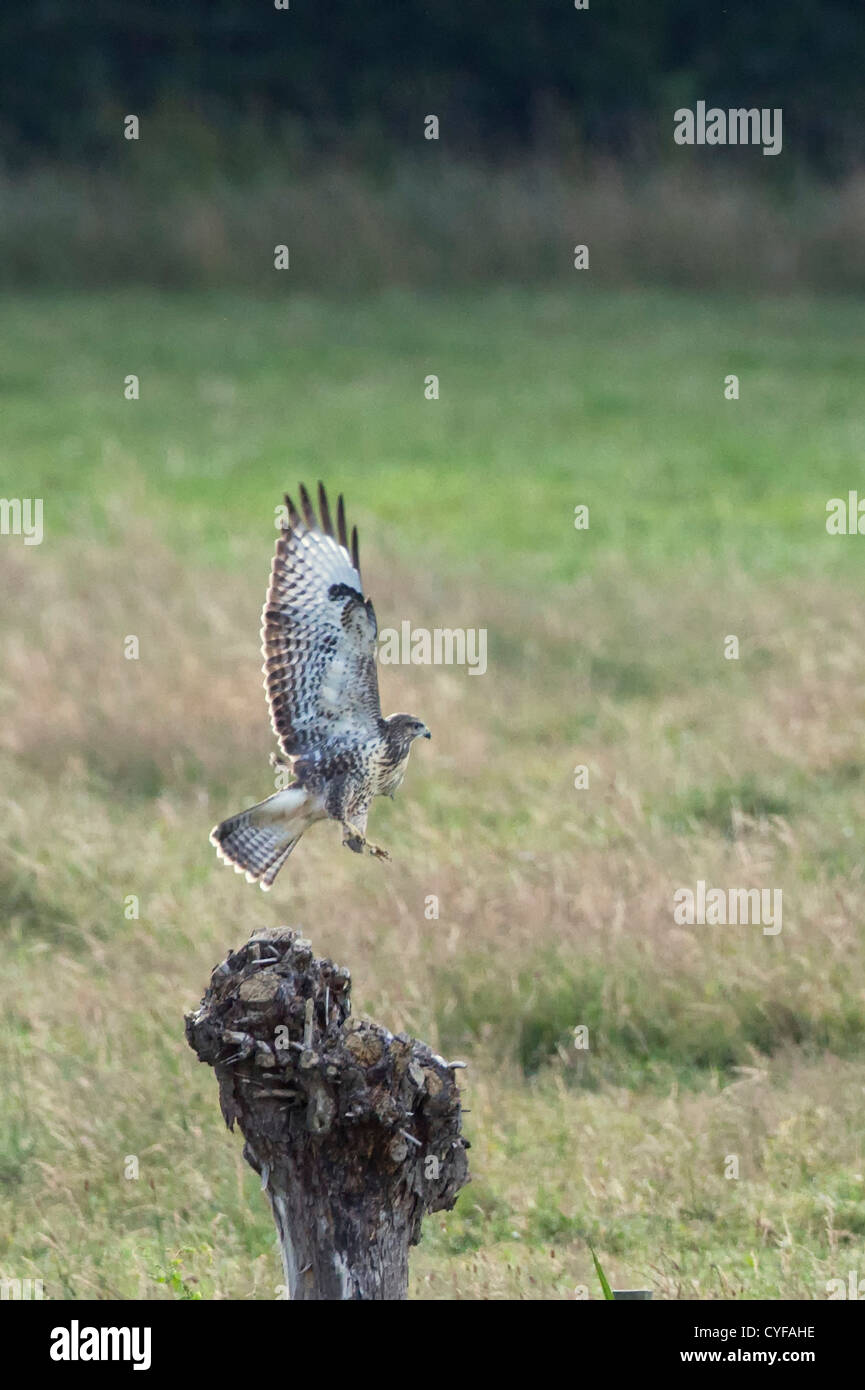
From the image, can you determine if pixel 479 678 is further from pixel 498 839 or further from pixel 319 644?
pixel 319 644

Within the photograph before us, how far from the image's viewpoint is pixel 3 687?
27.0 ft

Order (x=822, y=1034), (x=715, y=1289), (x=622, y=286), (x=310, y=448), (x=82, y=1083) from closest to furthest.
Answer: (x=715, y=1289), (x=82, y=1083), (x=822, y=1034), (x=310, y=448), (x=622, y=286)

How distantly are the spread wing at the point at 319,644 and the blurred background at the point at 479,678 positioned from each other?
4.48ft

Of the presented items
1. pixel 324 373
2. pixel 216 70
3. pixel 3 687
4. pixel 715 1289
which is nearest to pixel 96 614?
pixel 3 687

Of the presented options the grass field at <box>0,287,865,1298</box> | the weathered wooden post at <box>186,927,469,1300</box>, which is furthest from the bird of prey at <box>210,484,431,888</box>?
the grass field at <box>0,287,865,1298</box>

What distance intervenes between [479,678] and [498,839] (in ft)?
6.85

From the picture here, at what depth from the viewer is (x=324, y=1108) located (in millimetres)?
3164

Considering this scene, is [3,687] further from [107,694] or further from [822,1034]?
[822,1034]

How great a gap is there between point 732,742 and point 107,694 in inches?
97.9

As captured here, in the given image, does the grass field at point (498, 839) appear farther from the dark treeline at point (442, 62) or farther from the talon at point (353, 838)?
the dark treeline at point (442, 62)

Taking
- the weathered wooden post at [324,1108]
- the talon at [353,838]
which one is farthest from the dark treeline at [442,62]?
the weathered wooden post at [324,1108]

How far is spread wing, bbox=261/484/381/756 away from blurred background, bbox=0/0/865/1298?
1366 mm

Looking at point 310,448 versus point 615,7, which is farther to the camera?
point 615,7

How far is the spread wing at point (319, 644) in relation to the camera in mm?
3383
